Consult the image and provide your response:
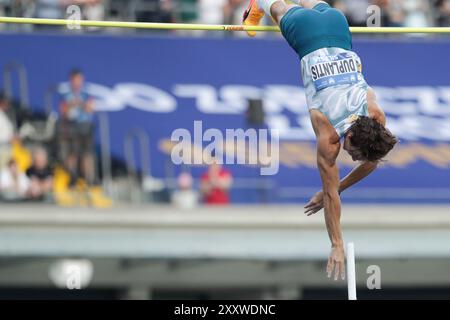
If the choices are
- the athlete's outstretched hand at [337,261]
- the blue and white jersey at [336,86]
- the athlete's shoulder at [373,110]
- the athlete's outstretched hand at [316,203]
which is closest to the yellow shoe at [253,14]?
the blue and white jersey at [336,86]

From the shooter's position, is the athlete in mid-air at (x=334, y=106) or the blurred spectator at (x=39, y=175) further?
the blurred spectator at (x=39, y=175)

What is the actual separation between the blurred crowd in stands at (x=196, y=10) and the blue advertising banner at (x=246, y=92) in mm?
371

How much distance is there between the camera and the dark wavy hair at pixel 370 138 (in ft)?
40.7

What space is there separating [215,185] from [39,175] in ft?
8.58

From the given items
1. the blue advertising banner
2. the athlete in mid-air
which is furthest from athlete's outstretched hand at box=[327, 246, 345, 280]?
the blue advertising banner

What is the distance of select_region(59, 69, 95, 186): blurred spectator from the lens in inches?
751

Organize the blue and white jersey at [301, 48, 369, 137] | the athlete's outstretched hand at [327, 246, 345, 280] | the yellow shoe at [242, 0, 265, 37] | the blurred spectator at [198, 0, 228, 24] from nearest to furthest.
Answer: the athlete's outstretched hand at [327, 246, 345, 280], the blue and white jersey at [301, 48, 369, 137], the yellow shoe at [242, 0, 265, 37], the blurred spectator at [198, 0, 228, 24]

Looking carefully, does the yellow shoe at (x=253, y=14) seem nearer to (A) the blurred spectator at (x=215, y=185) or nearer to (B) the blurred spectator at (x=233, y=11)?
(A) the blurred spectator at (x=215, y=185)

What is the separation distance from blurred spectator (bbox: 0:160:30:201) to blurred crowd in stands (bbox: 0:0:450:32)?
2.45m

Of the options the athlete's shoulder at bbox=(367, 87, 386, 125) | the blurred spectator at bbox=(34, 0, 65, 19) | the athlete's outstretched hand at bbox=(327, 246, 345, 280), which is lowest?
the athlete's outstretched hand at bbox=(327, 246, 345, 280)

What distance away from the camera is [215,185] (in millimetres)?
19875

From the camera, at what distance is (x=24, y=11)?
65.5 ft

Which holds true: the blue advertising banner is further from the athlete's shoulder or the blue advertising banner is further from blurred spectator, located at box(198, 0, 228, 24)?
the athlete's shoulder
